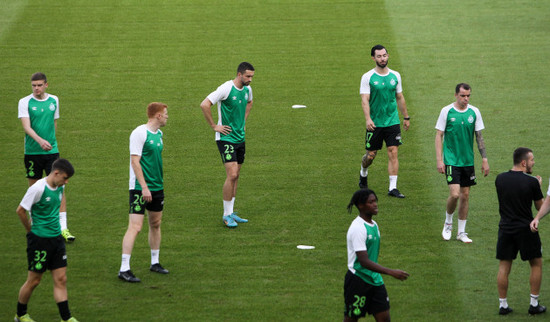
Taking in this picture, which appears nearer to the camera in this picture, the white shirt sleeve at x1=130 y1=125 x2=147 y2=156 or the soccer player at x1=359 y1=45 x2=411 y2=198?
the white shirt sleeve at x1=130 y1=125 x2=147 y2=156

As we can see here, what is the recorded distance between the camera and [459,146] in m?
12.1

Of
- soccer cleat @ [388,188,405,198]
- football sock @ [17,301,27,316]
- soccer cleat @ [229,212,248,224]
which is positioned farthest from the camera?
soccer cleat @ [388,188,405,198]

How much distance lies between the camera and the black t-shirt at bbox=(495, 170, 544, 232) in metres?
9.65

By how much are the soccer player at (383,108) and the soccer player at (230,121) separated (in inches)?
88.0

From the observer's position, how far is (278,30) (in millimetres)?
23828

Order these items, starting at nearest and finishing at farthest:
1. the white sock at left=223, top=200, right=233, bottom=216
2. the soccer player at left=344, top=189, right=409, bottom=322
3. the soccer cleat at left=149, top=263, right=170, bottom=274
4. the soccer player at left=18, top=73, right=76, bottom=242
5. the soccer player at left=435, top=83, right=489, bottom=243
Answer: the soccer player at left=344, top=189, right=409, bottom=322
the soccer cleat at left=149, top=263, right=170, bottom=274
the soccer player at left=435, top=83, right=489, bottom=243
the soccer player at left=18, top=73, right=76, bottom=242
the white sock at left=223, top=200, right=233, bottom=216

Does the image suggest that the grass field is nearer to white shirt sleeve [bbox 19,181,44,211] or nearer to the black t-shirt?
the black t-shirt

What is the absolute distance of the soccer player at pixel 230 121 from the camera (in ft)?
42.1

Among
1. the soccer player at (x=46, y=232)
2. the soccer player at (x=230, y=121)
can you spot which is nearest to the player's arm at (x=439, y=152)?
the soccer player at (x=230, y=121)

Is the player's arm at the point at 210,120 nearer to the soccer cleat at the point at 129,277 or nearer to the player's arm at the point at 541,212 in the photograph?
the soccer cleat at the point at 129,277

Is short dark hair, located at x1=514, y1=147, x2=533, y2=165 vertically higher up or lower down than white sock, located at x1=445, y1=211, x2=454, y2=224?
higher up

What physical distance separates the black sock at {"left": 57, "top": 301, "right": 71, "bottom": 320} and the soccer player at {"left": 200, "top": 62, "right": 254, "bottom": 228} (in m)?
3.97

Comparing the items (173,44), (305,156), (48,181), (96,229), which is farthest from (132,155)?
(173,44)

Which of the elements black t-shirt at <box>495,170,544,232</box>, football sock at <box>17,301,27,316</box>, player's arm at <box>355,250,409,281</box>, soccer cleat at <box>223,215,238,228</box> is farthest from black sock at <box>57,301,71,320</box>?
black t-shirt at <box>495,170,544,232</box>
